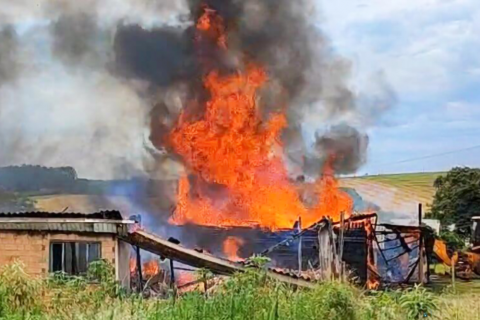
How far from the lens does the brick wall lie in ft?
50.7

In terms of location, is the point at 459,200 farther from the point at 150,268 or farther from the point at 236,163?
the point at 150,268

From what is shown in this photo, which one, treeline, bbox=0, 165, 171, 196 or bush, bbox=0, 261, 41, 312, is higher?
treeline, bbox=0, 165, 171, 196

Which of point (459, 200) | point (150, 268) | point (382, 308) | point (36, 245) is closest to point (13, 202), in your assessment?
point (150, 268)

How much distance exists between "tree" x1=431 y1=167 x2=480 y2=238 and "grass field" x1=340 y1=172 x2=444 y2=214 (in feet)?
4.62

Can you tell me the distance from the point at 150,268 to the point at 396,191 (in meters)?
30.7

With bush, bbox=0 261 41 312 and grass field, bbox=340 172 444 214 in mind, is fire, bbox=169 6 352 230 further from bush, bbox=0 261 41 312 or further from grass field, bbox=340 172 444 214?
bush, bbox=0 261 41 312

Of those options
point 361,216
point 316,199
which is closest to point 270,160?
point 316,199

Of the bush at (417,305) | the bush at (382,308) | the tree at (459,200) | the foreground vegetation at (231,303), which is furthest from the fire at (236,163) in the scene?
the bush at (417,305)

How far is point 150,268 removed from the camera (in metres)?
20.5

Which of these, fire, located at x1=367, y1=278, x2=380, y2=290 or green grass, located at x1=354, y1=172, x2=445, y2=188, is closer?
fire, located at x1=367, y1=278, x2=380, y2=290

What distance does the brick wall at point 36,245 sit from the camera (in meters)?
15.5

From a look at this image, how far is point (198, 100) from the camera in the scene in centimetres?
3023

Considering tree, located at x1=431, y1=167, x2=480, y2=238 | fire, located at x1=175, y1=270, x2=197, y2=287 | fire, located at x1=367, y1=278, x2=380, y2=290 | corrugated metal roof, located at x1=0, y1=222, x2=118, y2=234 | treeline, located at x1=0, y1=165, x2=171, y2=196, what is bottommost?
fire, located at x1=367, y1=278, x2=380, y2=290

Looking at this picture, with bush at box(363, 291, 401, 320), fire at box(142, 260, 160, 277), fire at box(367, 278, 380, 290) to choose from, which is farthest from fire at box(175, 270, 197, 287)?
bush at box(363, 291, 401, 320)
